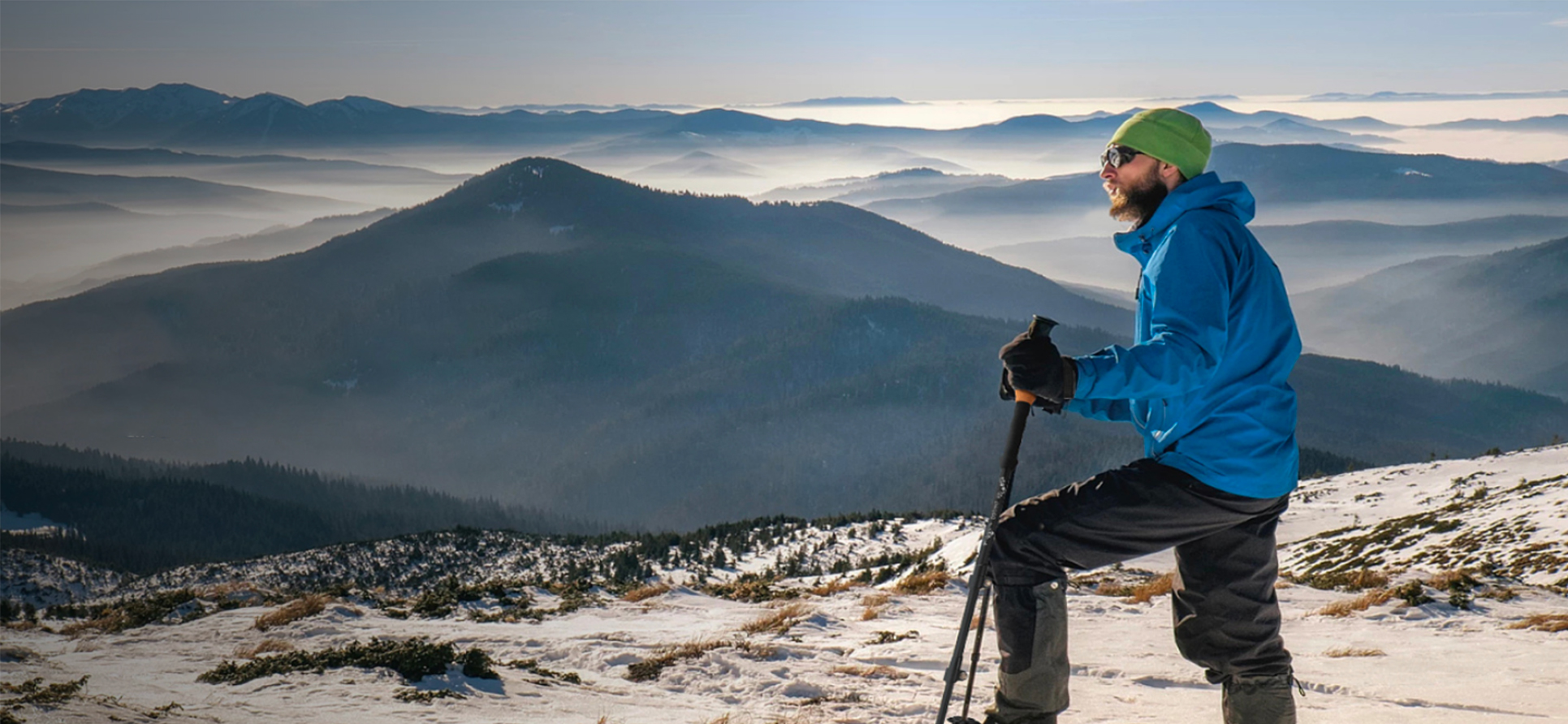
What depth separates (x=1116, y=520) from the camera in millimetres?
4641

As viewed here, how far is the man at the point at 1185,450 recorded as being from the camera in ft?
14.3

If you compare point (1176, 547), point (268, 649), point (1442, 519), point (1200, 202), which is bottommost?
point (1442, 519)

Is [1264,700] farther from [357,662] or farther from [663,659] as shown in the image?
[357,662]

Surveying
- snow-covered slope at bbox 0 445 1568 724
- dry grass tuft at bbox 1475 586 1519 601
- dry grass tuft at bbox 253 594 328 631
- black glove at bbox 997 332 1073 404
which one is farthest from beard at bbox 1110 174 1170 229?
dry grass tuft at bbox 253 594 328 631

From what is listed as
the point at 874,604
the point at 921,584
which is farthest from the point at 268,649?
the point at 921,584

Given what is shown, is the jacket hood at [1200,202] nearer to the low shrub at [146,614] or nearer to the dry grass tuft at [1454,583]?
the dry grass tuft at [1454,583]

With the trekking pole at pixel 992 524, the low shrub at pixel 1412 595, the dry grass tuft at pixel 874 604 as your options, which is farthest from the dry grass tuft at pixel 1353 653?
the trekking pole at pixel 992 524

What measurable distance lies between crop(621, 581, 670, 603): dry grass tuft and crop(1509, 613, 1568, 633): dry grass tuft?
1199 cm

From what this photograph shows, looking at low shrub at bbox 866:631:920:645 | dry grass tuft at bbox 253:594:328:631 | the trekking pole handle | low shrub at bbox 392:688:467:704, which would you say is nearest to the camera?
the trekking pole handle

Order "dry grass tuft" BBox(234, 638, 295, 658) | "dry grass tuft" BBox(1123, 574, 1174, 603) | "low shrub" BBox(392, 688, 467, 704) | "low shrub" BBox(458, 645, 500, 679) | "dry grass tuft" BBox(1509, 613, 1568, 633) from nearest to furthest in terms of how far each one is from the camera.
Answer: "low shrub" BBox(392, 688, 467, 704) → "low shrub" BBox(458, 645, 500, 679) → "dry grass tuft" BBox(1509, 613, 1568, 633) → "dry grass tuft" BBox(234, 638, 295, 658) → "dry grass tuft" BBox(1123, 574, 1174, 603)

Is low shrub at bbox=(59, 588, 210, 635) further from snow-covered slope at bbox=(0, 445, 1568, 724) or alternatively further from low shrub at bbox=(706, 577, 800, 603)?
low shrub at bbox=(706, 577, 800, 603)

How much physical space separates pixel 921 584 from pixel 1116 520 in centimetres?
1108

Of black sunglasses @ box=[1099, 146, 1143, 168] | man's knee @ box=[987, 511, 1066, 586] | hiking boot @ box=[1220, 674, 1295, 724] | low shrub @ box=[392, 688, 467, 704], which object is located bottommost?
low shrub @ box=[392, 688, 467, 704]

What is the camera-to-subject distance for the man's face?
502 centimetres
